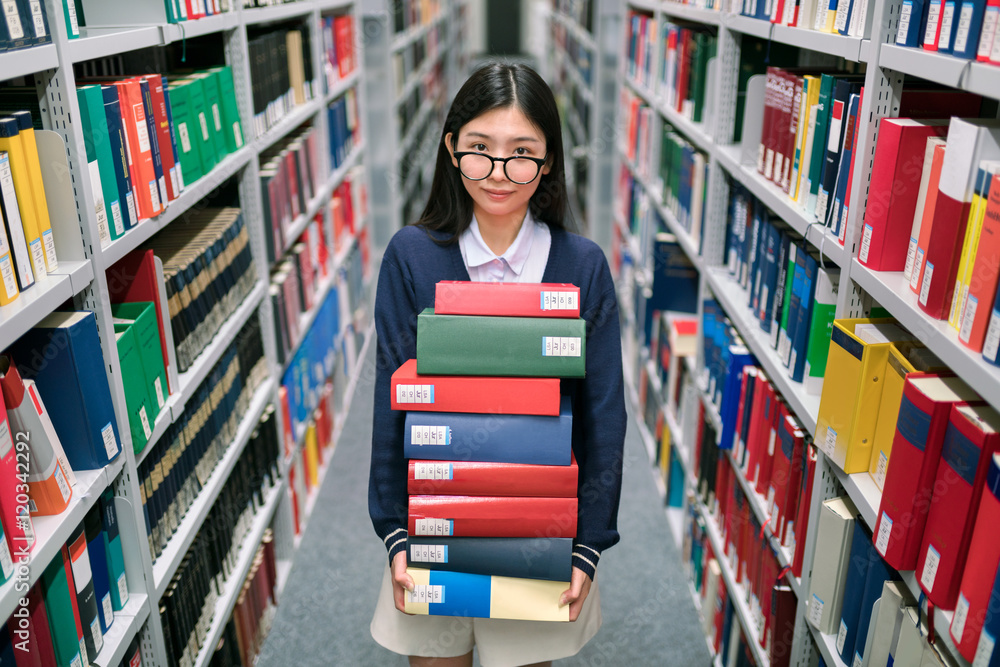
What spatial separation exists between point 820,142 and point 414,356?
3.04ft

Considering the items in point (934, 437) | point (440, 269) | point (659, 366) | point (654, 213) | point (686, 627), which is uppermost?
point (440, 269)

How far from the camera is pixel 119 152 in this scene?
147 cm

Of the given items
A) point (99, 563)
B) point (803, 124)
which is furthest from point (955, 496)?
point (99, 563)

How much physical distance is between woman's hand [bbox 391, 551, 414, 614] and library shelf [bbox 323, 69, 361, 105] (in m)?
2.37

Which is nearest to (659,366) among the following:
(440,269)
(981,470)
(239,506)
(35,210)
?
(239,506)

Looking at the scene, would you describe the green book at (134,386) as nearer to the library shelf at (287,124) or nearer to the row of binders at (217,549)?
the row of binders at (217,549)

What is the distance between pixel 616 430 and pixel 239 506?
1285 mm

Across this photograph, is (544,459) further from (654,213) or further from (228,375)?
(654,213)

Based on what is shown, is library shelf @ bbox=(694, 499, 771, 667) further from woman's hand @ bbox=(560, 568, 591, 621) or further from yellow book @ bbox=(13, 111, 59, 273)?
yellow book @ bbox=(13, 111, 59, 273)

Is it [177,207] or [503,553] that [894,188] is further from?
[177,207]

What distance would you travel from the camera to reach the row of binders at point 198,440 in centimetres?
165

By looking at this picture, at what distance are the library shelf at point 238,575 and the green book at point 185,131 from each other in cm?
104

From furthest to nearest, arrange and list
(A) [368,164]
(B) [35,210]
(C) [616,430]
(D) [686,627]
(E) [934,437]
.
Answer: (A) [368,164] → (D) [686,627] → (C) [616,430] → (B) [35,210] → (E) [934,437]

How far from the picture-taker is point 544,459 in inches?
49.3
